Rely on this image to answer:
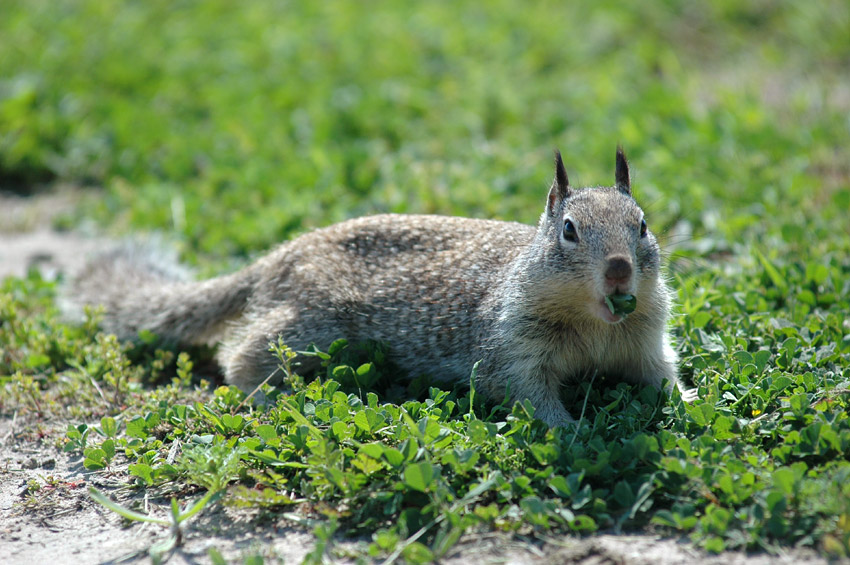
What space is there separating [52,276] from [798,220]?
534cm

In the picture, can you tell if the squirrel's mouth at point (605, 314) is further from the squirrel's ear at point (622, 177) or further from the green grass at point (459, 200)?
the squirrel's ear at point (622, 177)

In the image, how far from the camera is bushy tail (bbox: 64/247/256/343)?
509 cm

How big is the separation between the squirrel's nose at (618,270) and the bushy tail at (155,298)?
7.47 feet

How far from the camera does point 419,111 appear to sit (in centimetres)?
811

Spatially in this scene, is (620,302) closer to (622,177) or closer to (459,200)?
(622,177)

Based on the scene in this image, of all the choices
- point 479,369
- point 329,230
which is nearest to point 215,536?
point 479,369

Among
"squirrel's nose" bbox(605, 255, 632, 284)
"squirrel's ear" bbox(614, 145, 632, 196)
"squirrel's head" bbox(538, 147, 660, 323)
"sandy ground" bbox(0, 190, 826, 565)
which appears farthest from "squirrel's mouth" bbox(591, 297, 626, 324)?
"sandy ground" bbox(0, 190, 826, 565)

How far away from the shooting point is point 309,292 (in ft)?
15.4

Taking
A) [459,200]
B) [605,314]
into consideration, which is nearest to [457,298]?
[605,314]

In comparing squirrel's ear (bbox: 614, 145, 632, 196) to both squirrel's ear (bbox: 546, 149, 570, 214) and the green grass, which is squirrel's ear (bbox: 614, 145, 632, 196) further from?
the green grass

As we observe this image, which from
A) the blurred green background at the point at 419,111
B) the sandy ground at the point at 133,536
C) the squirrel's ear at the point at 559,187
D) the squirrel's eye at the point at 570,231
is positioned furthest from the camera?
the blurred green background at the point at 419,111

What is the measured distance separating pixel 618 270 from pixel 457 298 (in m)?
1.14

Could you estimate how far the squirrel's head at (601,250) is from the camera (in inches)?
144

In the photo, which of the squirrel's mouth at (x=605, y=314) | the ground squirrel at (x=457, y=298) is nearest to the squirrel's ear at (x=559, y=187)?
the ground squirrel at (x=457, y=298)
